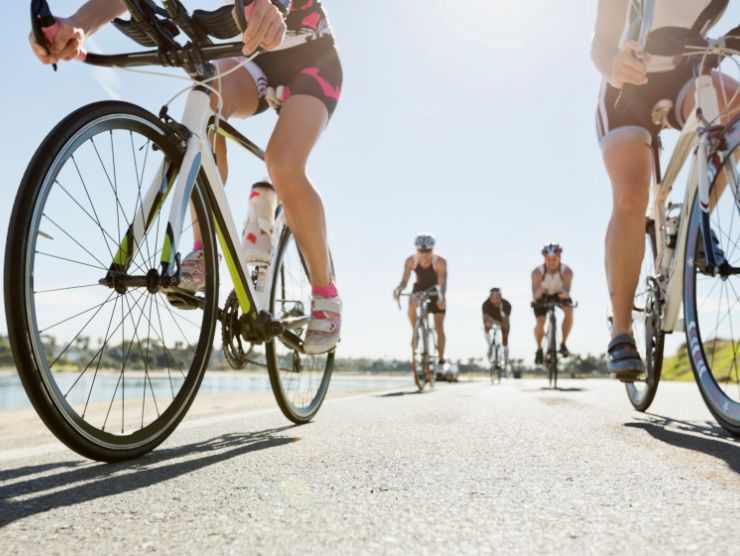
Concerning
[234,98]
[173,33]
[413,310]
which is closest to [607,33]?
Result: [234,98]

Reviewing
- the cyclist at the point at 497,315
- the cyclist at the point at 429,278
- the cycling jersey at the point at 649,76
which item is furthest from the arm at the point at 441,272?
the cycling jersey at the point at 649,76

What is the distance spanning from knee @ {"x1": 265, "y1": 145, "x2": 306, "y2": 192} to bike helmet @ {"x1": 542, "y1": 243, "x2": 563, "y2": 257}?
401 inches

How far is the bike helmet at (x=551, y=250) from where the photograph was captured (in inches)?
478

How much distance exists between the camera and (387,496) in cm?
116

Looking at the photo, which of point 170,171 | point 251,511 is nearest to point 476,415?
point 170,171

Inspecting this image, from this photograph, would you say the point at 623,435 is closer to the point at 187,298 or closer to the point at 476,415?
the point at 476,415

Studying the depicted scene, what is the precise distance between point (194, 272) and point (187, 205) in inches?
12.3

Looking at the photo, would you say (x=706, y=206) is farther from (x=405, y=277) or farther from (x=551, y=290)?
(x=551, y=290)

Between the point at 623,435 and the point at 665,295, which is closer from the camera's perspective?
the point at 623,435

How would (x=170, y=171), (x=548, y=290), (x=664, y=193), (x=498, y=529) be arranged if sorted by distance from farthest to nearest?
(x=548, y=290) < (x=664, y=193) < (x=170, y=171) < (x=498, y=529)

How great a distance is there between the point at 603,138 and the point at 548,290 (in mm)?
8855

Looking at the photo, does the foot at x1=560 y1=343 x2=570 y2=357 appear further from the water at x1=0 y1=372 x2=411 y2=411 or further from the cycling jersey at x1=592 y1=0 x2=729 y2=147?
the cycling jersey at x1=592 y1=0 x2=729 y2=147

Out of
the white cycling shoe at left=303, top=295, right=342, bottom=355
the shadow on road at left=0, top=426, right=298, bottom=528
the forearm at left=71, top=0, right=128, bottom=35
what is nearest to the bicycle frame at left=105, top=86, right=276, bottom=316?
the white cycling shoe at left=303, top=295, right=342, bottom=355

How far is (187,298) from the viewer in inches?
82.4
